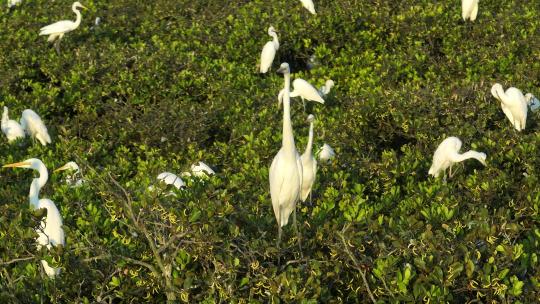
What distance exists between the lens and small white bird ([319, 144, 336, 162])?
21.0 ft

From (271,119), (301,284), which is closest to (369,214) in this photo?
(301,284)

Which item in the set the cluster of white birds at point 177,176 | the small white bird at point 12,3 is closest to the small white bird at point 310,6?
the cluster of white birds at point 177,176

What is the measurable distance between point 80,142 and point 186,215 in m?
4.90

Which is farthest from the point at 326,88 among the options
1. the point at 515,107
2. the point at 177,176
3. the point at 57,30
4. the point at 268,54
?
the point at 177,176

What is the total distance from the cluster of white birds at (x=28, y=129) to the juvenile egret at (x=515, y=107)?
5.32 m

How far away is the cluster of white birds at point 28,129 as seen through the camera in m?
8.38

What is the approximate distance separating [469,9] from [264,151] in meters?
5.62

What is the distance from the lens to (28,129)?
27.5 feet

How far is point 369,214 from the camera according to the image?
14.7ft

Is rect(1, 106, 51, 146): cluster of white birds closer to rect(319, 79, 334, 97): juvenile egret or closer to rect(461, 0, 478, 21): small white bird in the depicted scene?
rect(319, 79, 334, 97): juvenile egret

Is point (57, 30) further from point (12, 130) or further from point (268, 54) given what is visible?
point (268, 54)

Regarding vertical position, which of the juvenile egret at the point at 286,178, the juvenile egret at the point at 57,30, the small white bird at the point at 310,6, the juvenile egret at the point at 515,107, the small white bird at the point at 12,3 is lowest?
the small white bird at the point at 12,3

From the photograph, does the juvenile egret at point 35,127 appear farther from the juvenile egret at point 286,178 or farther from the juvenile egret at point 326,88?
the juvenile egret at point 286,178

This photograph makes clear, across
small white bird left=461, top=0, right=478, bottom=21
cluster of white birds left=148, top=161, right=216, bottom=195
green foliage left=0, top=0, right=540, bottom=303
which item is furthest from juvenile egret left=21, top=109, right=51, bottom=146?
small white bird left=461, top=0, right=478, bottom=21
